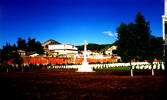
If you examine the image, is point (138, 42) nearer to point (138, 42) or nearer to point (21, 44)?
point (138, 42)

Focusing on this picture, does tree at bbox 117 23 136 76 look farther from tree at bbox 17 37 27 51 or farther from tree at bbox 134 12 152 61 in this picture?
tree at bbox 17 37 27 51

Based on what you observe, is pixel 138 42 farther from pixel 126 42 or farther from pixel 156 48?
pixel 156 48

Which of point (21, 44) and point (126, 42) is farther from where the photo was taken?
point (21, 44)

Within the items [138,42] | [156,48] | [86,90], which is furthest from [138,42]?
[86,90]

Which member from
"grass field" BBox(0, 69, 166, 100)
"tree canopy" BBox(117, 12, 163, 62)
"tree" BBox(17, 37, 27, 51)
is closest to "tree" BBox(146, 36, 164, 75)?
"tree canopy" BBox(117, 12, 163, 62)

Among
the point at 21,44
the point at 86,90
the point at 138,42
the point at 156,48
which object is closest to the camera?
the point at 86,90

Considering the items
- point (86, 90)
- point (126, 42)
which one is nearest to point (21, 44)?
point (126, 42)

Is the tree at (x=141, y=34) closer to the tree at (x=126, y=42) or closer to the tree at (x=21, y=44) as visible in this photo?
the tree at (x=126, y=42)

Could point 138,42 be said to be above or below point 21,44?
below

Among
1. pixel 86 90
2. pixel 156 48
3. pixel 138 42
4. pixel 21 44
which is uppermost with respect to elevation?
pixel 21 44

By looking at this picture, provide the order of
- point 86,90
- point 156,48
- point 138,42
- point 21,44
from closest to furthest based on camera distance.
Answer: point 86,90, point 156,48, point 138,42, point 21,44

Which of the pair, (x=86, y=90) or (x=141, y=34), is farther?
(x=141, y=34)

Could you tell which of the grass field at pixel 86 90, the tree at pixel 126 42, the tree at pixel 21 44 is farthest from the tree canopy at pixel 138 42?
the tree at pixel 21 44

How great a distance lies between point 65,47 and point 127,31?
95.4m
